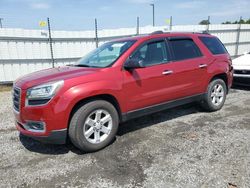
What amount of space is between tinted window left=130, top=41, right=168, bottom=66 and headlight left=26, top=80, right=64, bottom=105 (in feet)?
4.61

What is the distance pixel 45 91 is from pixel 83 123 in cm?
72

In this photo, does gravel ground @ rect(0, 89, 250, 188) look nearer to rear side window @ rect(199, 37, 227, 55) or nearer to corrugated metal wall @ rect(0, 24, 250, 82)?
rear side window @ rect(199, 37, 227, 55)

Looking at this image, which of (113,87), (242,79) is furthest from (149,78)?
(242,79)

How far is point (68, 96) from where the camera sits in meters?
3.38

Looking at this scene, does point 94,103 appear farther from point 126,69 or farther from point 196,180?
point 196,180

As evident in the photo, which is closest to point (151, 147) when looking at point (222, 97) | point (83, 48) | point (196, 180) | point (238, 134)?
point (196, 180)

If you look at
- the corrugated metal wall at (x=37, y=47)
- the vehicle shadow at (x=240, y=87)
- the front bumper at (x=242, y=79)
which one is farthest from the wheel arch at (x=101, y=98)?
the corrugated metal wall at (x=37, y=47)

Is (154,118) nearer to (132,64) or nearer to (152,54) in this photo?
(152,54)

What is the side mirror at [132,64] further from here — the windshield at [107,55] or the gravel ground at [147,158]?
the gravel ground at [147,158]

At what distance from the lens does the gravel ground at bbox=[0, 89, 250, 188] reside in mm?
2971

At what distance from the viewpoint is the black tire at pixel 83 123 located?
3506mm

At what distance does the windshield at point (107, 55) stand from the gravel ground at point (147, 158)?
54.1 inches

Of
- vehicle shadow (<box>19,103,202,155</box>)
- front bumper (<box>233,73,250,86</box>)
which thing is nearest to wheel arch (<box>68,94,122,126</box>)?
vehicle shadow (<box>19,103,202,155</box>)

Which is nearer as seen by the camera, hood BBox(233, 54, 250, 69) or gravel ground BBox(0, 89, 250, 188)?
gravel ground BBox(0, 89, 250, 188)
